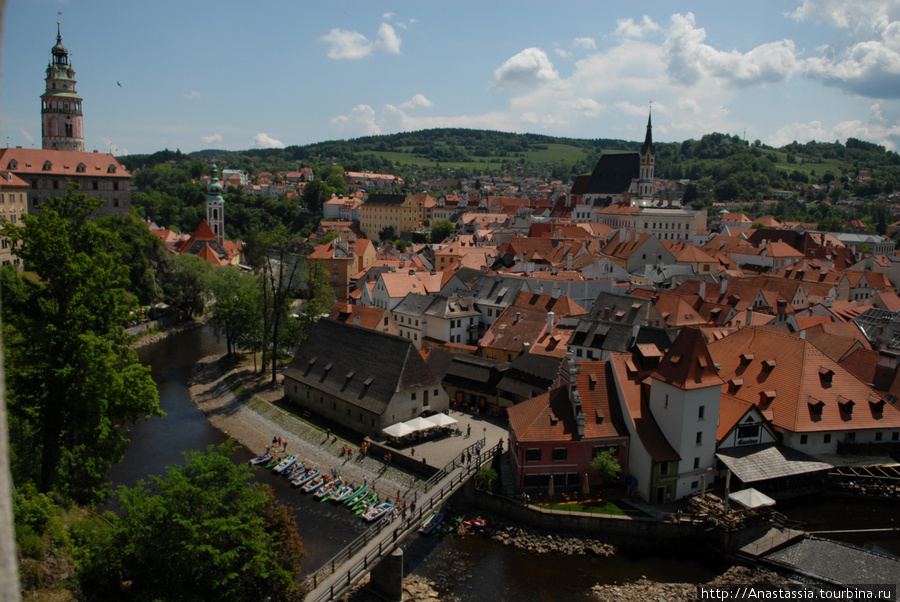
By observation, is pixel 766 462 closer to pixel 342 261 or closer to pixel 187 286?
pixel 342 261

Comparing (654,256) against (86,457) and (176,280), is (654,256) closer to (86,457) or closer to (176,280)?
(176,280)

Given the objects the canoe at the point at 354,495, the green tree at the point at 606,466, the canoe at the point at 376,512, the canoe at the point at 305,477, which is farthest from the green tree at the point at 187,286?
the green tree at the point at 606,466

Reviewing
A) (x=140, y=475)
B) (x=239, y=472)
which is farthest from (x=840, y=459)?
(x=140, y=475)

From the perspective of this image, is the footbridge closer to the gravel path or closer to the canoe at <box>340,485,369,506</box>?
the canoe at <box>340,485,369,506</box>

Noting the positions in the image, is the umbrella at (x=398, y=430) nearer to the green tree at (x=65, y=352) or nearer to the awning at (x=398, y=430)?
the awning at (x=398, y=430)

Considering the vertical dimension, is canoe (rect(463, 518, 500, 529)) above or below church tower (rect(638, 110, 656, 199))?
below

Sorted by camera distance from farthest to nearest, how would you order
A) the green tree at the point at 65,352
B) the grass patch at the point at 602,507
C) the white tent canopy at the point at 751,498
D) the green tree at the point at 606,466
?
the green tree at the point at 606,466
the grass patch at the point at 602,507
the white tent canopy at the point at 751,498
the green tree at the point at 65,352

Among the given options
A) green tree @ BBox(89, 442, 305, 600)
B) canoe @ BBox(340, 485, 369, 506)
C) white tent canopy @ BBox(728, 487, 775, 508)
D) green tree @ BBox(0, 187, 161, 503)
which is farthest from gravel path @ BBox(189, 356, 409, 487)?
white tent canopy @ BBox(728, 487, 775, 508)

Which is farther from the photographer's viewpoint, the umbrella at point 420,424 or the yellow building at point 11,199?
the yellow building at point 11,199
